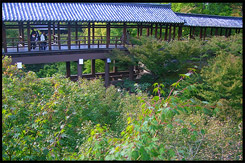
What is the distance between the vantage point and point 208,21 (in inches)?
761

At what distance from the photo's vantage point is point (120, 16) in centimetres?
1481

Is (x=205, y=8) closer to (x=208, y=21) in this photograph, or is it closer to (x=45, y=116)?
(x=208, y=21)

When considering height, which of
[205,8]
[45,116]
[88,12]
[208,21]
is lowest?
[45,116]

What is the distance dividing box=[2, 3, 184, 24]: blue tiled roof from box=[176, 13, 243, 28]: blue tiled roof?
1.90m

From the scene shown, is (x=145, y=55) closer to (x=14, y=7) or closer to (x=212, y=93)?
(x=212, y=93)

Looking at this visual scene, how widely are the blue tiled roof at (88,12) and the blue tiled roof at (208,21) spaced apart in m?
1.90

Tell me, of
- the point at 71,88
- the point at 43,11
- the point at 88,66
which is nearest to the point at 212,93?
the point at 71,88

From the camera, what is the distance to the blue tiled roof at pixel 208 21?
60.2 feet

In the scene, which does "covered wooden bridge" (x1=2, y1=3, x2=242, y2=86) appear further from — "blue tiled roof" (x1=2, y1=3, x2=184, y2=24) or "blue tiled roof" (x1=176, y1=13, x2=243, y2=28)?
"blue tiled roof" (x1=176, y1=13, x2=243, y2=28)

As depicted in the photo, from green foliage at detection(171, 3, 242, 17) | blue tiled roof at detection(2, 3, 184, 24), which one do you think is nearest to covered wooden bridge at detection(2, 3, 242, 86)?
blue tiled roof at detection(2, 3, 184, 24)

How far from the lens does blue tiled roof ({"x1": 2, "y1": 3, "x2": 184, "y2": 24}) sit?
487 inches

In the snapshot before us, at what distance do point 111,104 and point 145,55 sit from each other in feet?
19.2

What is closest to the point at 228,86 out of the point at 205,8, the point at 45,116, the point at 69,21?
the point at 45,116

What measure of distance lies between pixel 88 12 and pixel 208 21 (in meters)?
10.3
